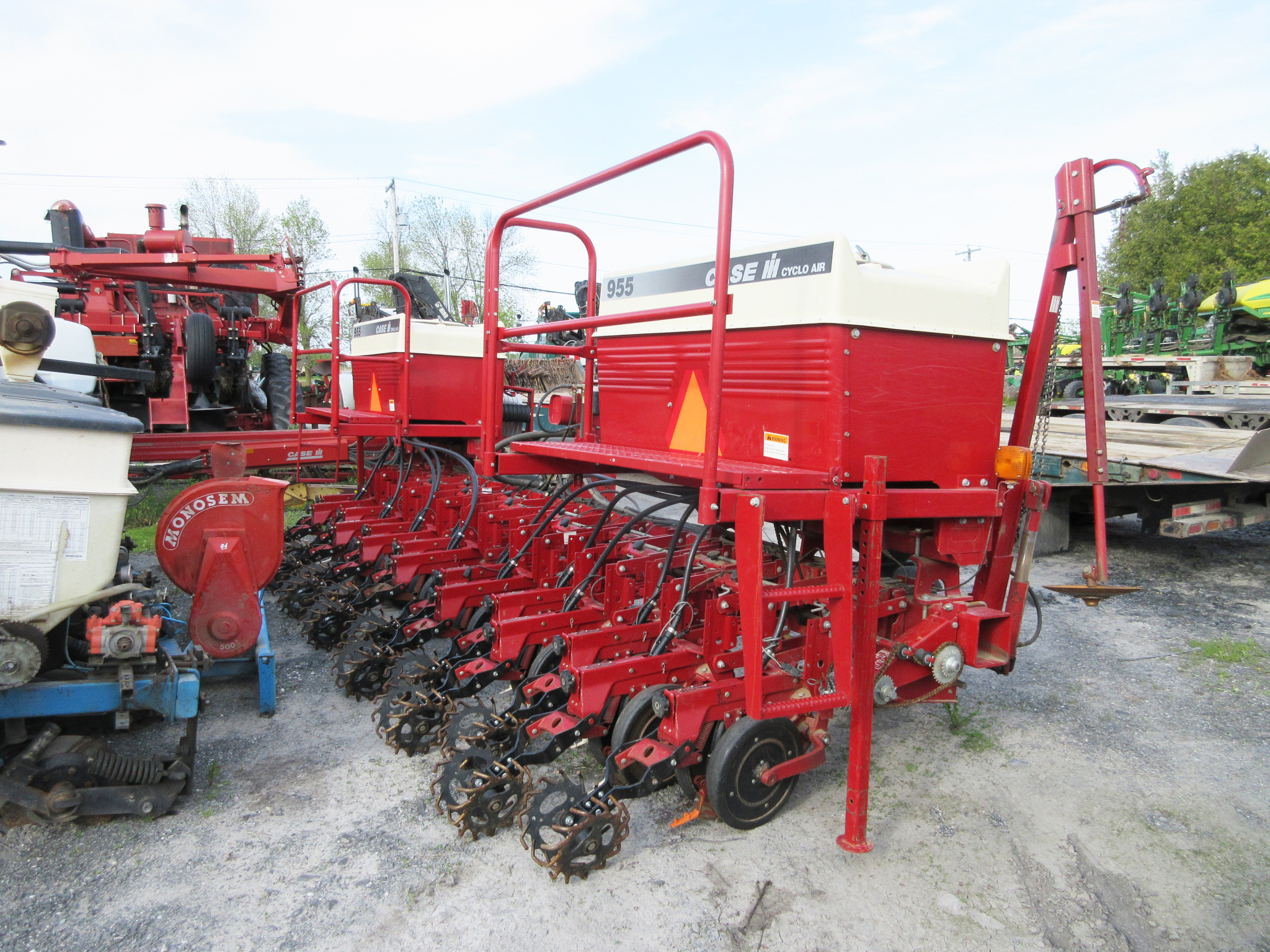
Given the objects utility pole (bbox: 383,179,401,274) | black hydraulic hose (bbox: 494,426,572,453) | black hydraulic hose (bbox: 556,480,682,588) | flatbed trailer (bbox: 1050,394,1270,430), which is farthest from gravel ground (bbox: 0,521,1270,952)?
utility pole (bbox: 383,179,401,274)

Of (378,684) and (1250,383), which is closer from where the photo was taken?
(378,684)

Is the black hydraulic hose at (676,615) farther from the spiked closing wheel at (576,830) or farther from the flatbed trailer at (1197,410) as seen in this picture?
the flatbed trailer at (1197,410)

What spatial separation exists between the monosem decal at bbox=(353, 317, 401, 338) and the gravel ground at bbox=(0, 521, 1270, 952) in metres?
3.52

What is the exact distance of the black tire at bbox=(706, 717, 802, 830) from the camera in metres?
2.91

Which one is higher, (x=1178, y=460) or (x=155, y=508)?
(x=1178, y=460)

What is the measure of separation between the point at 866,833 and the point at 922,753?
2.85ft

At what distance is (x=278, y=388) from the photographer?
9609mm

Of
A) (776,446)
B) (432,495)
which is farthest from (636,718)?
(432,495)

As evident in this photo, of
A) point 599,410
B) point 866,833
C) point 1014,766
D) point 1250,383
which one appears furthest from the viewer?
point 1250,383

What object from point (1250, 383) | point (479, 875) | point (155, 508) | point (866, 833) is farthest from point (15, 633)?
point (1250, 383)

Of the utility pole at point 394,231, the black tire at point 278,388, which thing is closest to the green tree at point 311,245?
the utility pole at point 394,231

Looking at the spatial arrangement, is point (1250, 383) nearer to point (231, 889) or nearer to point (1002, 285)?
point (1002, 285)

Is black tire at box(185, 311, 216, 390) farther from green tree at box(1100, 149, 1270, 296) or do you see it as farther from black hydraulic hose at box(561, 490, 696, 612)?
green tree at box(1100, 149, 1270, 296)

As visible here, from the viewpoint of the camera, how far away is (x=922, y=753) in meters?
3.82
